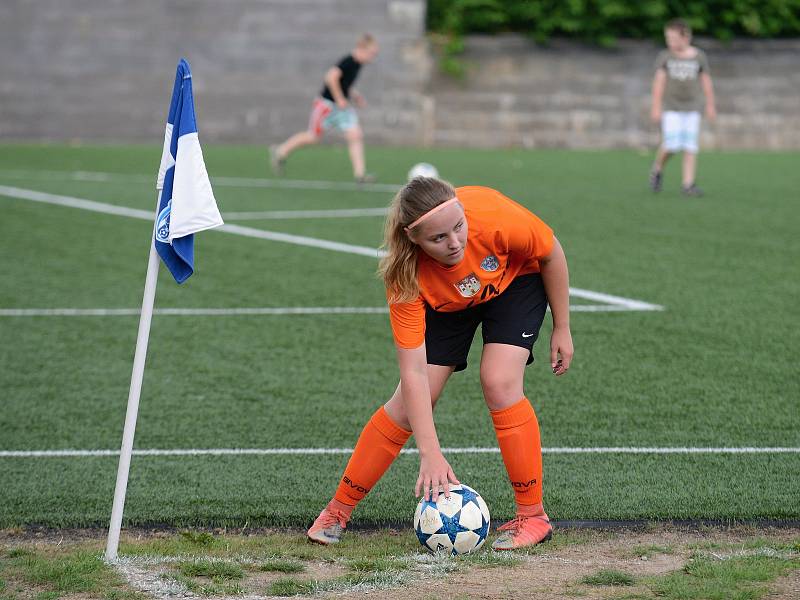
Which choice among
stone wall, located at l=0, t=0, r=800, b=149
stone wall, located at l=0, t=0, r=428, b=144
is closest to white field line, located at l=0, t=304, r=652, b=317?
stone wall, located at l=0, t=0, r=428, b=144

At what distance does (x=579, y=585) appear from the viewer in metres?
3.80

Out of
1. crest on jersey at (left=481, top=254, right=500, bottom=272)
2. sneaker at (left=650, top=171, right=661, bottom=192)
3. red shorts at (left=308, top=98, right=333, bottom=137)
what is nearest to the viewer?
crest on jersey at (left=481, top=254, right=500, bottom=272)

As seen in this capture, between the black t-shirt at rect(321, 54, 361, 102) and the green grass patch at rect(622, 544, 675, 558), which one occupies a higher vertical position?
the black t-shirt at rect(321, 54, 361, 102)

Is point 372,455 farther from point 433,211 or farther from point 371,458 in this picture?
point 433,211

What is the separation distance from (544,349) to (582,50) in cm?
1903

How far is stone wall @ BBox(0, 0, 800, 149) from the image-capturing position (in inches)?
963

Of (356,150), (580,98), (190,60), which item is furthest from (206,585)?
(580,98)

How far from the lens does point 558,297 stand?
14.5ft

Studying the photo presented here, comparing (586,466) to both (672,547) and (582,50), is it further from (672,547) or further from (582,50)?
(582,50)

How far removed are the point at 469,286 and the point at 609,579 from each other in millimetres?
1074

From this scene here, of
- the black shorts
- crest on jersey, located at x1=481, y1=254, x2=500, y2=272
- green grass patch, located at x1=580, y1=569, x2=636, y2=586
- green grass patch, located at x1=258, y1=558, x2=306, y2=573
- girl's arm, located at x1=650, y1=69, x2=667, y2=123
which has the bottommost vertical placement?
green grass patch, located at x1=258, y1=558, x2=306, y2=573

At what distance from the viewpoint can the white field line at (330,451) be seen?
529 centimetres

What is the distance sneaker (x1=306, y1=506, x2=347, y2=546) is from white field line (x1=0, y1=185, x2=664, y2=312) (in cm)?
414

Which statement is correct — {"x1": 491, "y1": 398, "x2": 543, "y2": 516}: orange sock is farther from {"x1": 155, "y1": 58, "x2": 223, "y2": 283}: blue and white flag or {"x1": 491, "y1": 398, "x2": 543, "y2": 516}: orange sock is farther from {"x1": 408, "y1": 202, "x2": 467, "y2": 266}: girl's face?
{"x1": 155, "y1": 58, "x2": 223, "y2": 283}: blue and white flag
